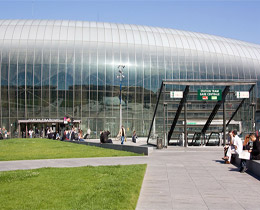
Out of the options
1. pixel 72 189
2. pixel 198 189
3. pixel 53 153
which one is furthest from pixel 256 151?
pixel 53 153

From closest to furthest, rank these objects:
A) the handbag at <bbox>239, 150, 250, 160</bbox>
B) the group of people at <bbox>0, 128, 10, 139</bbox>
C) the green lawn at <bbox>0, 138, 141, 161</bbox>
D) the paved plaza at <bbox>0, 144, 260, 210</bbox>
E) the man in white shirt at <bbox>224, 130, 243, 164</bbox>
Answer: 1. the paved plaza at <bbox>0, 144, 260, 210</bbox>
2. the handbag at <bbox>239, 150, 250, 160</bbox>
3. the man in white shirt at <bbox>224, 130, 243, 164</bbox>
4. the green lawn at <bbox>0, 138, 141, 161</bbox>
5. the group of people at <bbox>0, 128, 10, 139</bbox>

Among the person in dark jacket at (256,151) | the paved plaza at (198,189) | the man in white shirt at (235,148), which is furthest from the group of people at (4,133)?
the person in dark jacket at (256,151)

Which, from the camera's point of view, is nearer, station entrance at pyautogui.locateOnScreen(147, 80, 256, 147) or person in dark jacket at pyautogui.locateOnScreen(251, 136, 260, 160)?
person in dark jacket at pyautogui.locateOnScreen(251, 136, 260, 160)

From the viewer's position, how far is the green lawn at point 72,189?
27.5ft

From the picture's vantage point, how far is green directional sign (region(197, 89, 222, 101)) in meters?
30.8

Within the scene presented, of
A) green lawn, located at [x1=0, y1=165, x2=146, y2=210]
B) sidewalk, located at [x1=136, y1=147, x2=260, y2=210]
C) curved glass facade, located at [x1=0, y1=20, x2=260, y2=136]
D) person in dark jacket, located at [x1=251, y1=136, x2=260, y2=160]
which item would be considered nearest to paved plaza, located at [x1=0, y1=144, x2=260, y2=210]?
sidewalk, located at [x1=136, y1=147, x2=260, y2=210]

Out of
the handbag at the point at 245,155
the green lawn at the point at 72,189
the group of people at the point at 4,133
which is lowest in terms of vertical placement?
the group of people at the point at 4,133

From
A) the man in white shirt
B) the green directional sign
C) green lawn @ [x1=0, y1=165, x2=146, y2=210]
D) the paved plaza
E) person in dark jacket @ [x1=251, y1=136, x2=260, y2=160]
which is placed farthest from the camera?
→ the green directional sign

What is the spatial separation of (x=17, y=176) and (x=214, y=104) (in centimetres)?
2246

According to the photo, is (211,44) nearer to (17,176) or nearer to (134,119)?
(134,119)

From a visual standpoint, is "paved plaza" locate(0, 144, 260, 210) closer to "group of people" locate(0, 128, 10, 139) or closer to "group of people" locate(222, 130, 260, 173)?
"group of people" locate(222, 130, 260, 173)

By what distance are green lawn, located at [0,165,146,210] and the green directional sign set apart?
17.5 metres

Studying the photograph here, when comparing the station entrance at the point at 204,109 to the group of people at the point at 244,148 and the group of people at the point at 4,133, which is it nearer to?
the group of people at the point at 244,148

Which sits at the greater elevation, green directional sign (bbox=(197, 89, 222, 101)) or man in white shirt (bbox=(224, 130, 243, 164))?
green directional sign (bbox=(197, 89, 222, 101))
